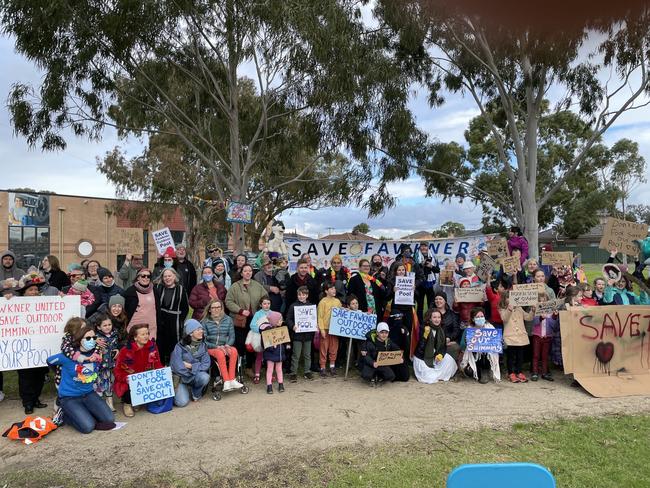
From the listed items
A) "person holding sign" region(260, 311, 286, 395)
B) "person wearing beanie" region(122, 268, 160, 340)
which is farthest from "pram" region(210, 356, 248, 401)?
"person wearing beanie" region(122, 268, 160, 340)

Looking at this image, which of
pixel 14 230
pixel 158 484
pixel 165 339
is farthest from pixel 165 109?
pixel 14 230

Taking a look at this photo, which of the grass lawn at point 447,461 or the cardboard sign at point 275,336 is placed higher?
the cardboard sign at point 275,336

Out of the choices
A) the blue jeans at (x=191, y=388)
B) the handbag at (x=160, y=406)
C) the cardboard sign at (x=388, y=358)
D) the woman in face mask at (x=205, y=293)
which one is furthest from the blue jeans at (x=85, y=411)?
the cardboard sign at (x=388, y=358)

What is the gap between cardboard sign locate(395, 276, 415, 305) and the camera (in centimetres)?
733

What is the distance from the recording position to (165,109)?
13.7m

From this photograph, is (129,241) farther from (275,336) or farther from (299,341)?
(299,341)

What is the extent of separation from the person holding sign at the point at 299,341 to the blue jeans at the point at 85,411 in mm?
2582

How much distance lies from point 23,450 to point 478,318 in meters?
5.86

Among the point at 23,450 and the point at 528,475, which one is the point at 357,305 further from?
the point at 528,475

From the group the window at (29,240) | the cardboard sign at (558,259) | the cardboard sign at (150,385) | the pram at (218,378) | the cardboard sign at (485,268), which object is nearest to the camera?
the cardboard sign at (150,385)

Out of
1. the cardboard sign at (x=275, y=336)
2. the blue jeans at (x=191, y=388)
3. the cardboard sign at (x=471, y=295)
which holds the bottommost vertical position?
the blue jeans at (x=191, y=388)

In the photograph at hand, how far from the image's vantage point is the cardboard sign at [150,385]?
5.40 metres

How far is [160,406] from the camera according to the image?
5.55 metres

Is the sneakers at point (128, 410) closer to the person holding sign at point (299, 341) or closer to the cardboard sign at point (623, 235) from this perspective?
the person holding sign at point (299, 341)
